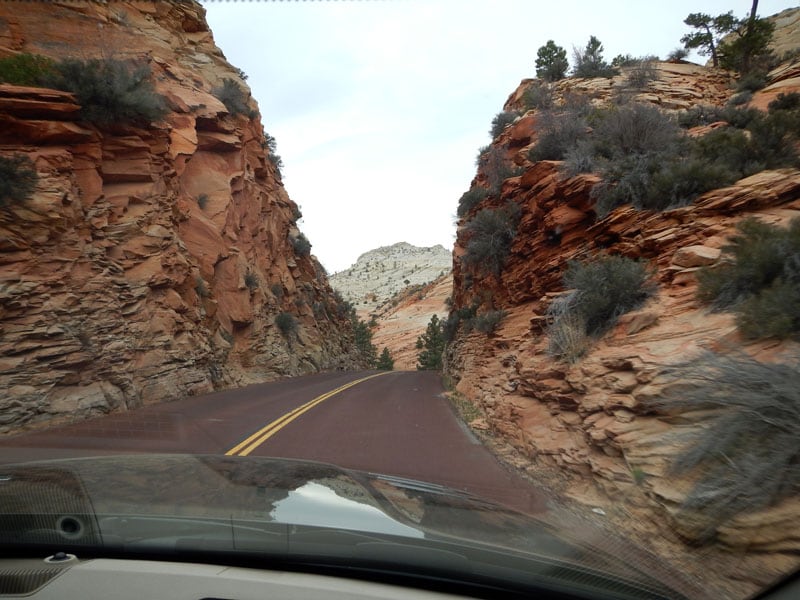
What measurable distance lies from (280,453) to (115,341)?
8.12 metres

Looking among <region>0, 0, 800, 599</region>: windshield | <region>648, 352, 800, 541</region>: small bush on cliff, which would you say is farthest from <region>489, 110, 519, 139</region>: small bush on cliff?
<region>648, 352, 800, 541</region>: small bush on cliff

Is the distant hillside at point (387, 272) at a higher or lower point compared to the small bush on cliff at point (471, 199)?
higher

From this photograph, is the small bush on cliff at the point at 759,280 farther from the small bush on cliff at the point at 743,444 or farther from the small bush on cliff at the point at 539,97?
the small bush on cliff at the point at 539,97

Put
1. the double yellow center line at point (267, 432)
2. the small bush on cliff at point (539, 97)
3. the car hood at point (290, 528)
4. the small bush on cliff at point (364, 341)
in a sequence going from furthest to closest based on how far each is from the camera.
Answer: the small bush on cliff at point (364, 341), the small bush on cliff at point (539, 97), the double yellow center line at point (267, 432), the car hood at point (290, 528)

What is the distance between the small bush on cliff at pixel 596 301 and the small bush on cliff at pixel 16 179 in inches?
504

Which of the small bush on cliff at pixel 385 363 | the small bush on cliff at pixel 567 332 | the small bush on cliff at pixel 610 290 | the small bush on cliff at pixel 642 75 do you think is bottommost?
the small bush on cliff at pixel 385 363

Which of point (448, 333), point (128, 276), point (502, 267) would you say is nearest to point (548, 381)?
point (502, 267)

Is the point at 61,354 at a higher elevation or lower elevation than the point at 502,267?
lower

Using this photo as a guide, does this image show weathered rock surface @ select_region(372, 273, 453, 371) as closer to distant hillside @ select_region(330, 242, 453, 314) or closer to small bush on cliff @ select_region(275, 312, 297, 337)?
distant hillside @ select_region(330, 242, 453, 314)

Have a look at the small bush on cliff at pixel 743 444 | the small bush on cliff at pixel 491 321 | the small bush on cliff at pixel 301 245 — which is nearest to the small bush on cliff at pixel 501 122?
the small bush on cliff at pixel 491 321

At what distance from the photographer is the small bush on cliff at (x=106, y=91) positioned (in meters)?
15.3

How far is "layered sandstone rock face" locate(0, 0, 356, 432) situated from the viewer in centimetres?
1186

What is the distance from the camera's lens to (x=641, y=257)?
31.9ft

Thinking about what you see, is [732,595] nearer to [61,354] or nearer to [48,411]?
[48,411]
